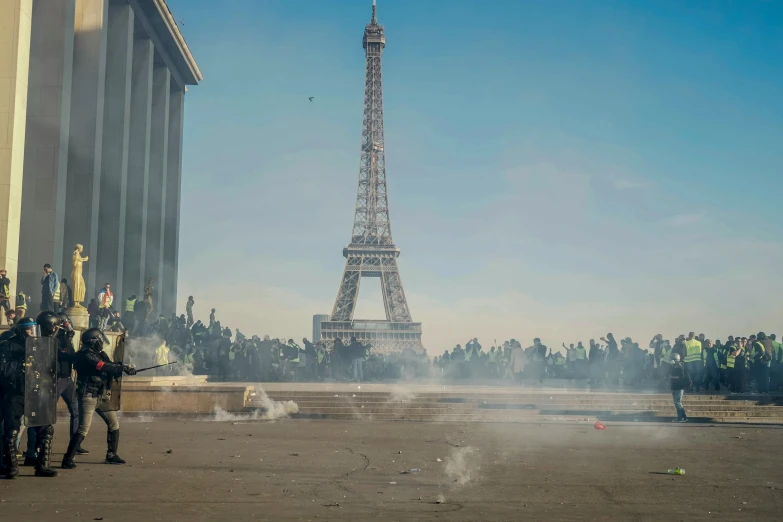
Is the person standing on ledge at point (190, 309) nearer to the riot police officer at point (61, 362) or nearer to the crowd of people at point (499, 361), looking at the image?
the crowd of people at point (499, 361)

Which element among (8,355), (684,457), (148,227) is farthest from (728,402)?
(148,227)

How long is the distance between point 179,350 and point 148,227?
20.3 meters

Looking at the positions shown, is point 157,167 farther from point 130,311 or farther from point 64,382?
point 64,382

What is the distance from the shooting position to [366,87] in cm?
8581

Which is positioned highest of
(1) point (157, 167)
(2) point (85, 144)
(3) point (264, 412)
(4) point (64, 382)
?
(1) point (157, 167)

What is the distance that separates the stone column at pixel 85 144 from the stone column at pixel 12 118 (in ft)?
21.2

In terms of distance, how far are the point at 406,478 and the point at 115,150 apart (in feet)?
105

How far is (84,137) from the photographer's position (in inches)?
1300

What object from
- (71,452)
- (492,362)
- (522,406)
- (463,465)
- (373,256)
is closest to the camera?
(71,452)

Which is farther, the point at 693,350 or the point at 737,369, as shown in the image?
the point at 737,369

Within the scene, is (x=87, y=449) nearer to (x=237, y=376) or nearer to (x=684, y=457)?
(x=684, y=457)

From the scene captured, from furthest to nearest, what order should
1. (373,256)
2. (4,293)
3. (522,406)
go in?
(373,256)
(4,293)
(522,406)

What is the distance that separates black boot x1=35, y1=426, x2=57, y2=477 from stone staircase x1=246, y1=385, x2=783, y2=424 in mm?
9732

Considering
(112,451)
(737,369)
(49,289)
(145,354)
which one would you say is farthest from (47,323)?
(737,369)
